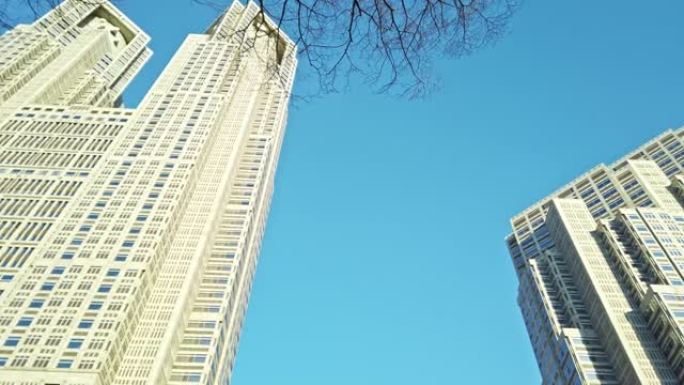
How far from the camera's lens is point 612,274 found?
230 feet

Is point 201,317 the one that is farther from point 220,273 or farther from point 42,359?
point 42,359

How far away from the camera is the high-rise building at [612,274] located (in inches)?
2287

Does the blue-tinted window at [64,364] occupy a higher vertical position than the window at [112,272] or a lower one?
lower

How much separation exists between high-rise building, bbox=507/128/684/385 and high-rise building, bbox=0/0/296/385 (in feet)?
133

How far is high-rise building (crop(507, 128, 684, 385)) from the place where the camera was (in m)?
58.1

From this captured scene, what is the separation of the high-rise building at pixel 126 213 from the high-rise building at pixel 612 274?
4057cm

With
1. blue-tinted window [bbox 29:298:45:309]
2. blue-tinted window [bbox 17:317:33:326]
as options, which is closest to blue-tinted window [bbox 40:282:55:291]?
blue-tinted window [bbox 29:298:45:309]

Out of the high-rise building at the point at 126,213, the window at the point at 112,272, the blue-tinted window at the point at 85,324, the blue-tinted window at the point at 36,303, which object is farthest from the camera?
the window at the point at 112,272

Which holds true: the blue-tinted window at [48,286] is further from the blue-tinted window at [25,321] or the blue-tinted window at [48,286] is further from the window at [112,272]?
the window at [112,272]

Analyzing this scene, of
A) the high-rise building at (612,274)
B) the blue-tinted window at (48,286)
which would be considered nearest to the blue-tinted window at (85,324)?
the blue-tinted window at (48,286)

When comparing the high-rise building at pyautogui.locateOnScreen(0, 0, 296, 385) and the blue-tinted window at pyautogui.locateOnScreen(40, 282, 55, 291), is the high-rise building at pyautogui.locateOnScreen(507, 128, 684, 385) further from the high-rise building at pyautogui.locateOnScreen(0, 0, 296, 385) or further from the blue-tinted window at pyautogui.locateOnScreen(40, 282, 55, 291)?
the blue-tinted window at pyautogui.locateOnScreen(40, 282, 55, 291)

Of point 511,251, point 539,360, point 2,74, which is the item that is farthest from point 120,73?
point 539,360

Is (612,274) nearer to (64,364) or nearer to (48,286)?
(64,364)

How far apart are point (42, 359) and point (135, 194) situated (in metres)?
22.6
